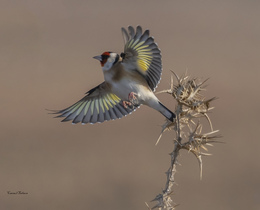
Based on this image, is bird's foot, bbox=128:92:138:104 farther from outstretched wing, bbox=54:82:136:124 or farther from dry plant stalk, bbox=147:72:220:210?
dry plant stalk, bbox=147:72:220:210

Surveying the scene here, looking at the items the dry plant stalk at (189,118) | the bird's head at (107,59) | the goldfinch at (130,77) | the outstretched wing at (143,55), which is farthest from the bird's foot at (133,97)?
the dry plant stalk at (189,118)

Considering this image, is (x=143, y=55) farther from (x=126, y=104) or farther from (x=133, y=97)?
(x=126, y=104)

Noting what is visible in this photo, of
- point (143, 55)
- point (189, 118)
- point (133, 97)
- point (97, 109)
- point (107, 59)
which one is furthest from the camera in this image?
point (97, 109)

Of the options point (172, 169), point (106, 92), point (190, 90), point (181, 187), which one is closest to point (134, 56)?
point (106, 92)

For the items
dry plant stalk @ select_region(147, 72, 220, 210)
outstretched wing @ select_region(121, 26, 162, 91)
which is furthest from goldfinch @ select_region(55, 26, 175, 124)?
dry plant stalk @ select_region(147, 72, 220, 210)

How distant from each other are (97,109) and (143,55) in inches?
32.4

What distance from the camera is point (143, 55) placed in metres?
4.63

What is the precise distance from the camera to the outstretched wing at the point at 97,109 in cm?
499

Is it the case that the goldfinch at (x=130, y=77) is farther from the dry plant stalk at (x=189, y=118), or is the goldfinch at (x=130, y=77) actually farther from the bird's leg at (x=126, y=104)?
the dry plant stalk at (x=189, y=118)

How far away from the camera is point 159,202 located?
3094 mm

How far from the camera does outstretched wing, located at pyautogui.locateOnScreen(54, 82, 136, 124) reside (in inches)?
196

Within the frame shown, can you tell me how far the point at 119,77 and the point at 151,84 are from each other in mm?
292

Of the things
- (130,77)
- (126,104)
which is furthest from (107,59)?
(126,104)

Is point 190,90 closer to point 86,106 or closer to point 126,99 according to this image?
point 126,99
